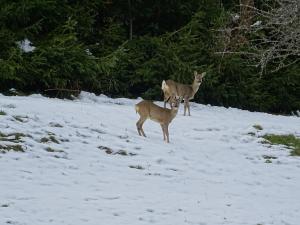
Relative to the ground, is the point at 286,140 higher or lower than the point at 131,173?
higher

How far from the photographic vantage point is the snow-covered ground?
7594mm

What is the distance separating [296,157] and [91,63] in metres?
9.70

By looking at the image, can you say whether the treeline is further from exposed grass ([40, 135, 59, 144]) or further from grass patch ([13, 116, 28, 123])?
exposed grass ([40, 135, 59, 144])

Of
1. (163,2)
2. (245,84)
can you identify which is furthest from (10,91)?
(245,84)

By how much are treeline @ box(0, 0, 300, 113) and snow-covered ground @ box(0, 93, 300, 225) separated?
5.05 m

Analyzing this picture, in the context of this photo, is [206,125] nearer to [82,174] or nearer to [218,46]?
[82,174]

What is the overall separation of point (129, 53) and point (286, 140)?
9.48 meters

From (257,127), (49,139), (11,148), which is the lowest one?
(11,148)

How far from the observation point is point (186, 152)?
12.0 m

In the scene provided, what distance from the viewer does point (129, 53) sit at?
2233 centimetres

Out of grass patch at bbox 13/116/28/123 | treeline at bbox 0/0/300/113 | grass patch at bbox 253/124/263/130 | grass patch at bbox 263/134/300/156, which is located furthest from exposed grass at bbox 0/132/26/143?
treeline at bbox 0/0/300/113

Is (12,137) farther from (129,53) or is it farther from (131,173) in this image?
(129,53)

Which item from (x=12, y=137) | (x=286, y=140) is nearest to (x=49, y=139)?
(x=12, y=137)

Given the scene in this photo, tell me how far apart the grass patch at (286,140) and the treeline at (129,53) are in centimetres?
757
